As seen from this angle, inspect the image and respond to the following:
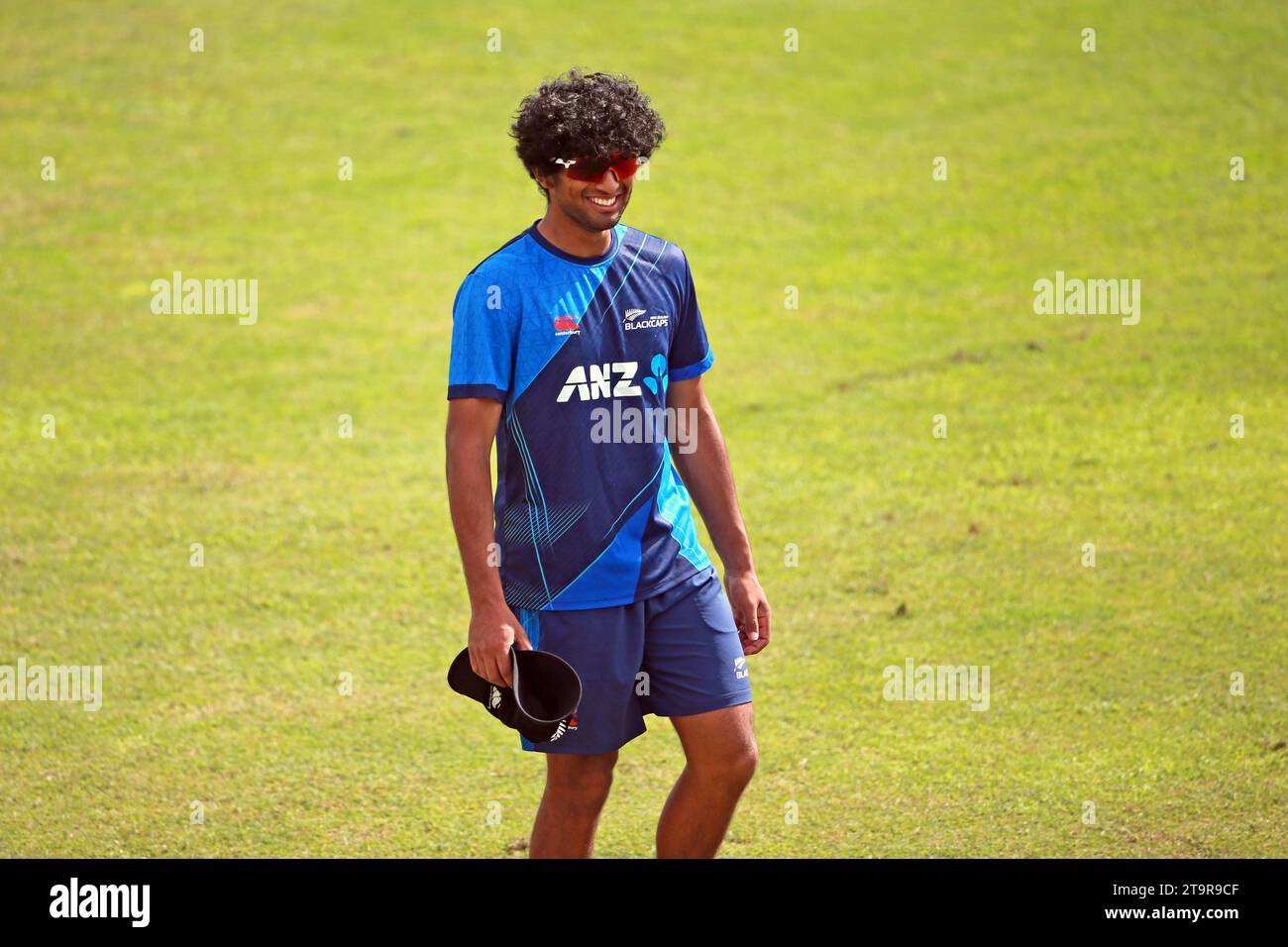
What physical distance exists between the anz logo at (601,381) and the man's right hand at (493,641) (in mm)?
592

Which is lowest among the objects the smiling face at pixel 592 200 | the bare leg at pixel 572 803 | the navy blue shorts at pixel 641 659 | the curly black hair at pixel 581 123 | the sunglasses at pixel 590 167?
the bare leg at pixel 572 803

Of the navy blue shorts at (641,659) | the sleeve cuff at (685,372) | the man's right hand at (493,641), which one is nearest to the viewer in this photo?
the man's right hand at (493,641)

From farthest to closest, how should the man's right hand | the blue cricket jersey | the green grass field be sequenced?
the green grass field, the blue cricket jersey, the man's right hand

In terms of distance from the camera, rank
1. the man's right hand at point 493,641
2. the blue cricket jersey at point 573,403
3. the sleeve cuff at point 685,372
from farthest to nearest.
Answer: the sleeve cuff at point 685,372 → the blue cricket jersey at point 573,403 → the man's right hand at point 493,641

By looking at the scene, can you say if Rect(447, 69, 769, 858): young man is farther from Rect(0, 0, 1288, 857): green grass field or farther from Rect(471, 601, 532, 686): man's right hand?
Rect(0, 0, 1288, 857): green grass field

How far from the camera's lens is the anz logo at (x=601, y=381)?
399cm

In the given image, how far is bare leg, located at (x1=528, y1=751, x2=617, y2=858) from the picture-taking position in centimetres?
409

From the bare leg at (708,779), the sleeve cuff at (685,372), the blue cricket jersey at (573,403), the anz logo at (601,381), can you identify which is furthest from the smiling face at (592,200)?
the bare leg at (708,779)

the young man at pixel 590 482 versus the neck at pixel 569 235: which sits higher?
the neck at pixel 569 235

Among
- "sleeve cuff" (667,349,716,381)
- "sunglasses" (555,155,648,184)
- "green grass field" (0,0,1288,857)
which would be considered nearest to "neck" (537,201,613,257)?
"sunglasses" (555,155,648,184)

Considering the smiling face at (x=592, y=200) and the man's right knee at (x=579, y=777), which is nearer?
the smiling face at (x=592, y=200)

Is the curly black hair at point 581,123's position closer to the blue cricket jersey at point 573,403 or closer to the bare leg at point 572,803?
the blue cricket jersey at point 573,403

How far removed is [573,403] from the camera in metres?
4.00
